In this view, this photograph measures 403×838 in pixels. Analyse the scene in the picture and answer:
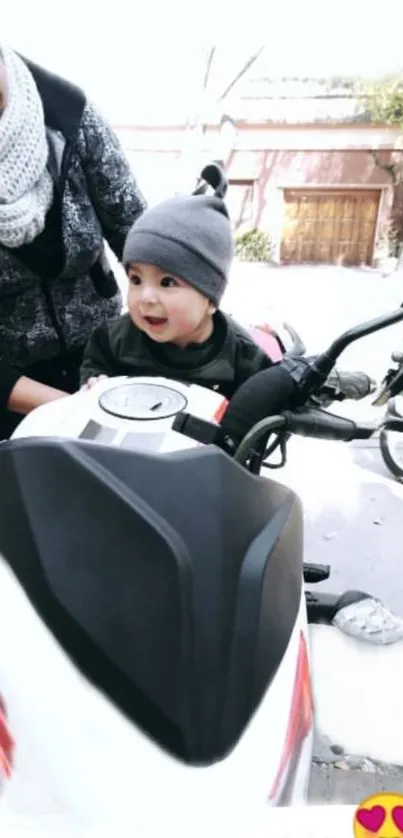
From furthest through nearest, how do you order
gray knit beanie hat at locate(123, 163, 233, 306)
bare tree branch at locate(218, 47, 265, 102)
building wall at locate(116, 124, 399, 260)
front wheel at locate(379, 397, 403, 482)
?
front wheel at locate(379, 397, 403, 482), building wall at locate(116, 124, 399, 260), bare tree branch at locate(218, 47, 265, 102), gray knit beanie hat at locate(123, 163, 233, 306)

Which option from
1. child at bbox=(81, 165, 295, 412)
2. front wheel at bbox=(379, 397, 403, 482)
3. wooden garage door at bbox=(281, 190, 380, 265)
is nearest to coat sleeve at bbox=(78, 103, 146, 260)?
child at bbox=(81, 165, 295, 412)

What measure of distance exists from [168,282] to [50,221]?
1.01 ft

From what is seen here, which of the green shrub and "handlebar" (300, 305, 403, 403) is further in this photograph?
the green shrub

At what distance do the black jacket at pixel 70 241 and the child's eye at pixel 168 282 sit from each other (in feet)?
0.82

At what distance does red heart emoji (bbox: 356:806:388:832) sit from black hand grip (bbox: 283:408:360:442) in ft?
1.15

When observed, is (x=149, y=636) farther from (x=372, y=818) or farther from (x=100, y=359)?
(x=100, y=359)

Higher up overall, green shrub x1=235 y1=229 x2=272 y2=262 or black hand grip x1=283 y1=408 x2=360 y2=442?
black hand grip x1=283 y1=408 x2=360 y2=442

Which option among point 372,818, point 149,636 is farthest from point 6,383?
point 372,818

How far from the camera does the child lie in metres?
0.86

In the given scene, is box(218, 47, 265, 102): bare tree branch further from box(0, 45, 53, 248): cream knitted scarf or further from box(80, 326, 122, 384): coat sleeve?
box(80, 326, 122, 384): coat sleeve

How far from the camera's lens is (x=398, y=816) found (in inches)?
18.7

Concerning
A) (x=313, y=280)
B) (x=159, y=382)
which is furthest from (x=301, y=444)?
(x=159, y=382)

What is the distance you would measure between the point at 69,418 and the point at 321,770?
509 millimetres

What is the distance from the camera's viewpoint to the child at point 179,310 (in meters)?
0.86
